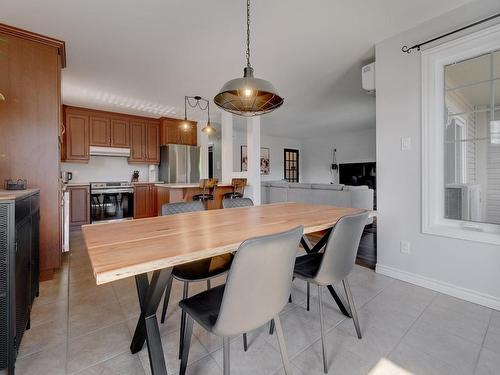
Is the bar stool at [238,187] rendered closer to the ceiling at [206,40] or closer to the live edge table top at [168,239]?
the ceiling at [206,40]

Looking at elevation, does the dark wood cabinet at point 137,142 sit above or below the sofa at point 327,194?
above

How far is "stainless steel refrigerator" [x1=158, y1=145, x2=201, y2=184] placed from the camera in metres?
5.41

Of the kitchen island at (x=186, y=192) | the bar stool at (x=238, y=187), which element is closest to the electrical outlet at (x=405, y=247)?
the bar stool at (x=238, y=187)

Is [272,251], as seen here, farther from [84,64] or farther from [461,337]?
[84,64]

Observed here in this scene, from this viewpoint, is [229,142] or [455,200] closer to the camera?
[455,200]

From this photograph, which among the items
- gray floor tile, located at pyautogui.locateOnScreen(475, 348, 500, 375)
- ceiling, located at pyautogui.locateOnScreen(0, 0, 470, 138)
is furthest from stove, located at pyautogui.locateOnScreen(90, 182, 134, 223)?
gray floor tile, located at pyautogui.locateOnScreen(475, 348, 500, 375)

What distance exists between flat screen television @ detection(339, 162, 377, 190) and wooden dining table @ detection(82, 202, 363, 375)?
6.49 metres

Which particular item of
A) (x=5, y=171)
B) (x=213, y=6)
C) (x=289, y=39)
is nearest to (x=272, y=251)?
(x=213, y=6)

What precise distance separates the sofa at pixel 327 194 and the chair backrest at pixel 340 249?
11.0 feet

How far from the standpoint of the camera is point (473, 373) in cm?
125

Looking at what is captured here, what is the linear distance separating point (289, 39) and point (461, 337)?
2775 mm

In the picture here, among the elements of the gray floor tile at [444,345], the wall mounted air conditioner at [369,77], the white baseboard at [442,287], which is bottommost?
the gray floor tile at [444,345]

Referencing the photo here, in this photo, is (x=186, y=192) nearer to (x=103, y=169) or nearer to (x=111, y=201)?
(x=111, y=201)

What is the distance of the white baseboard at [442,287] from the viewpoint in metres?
1.90
